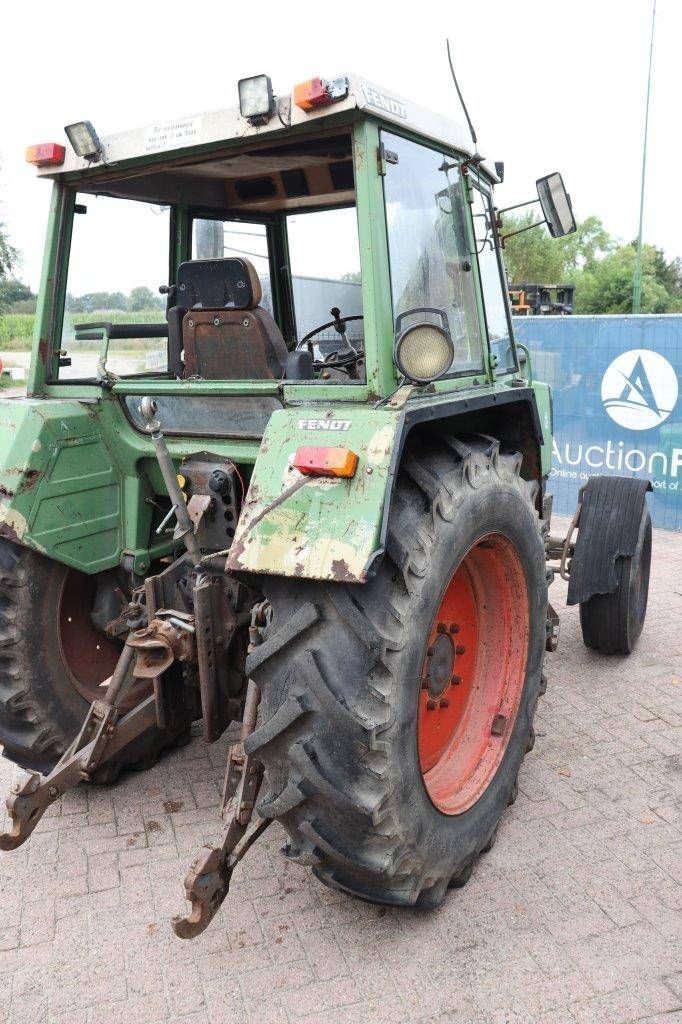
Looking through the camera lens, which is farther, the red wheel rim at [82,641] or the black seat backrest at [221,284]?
the red wheel rim at [82,641]

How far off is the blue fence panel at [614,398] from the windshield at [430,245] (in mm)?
4825

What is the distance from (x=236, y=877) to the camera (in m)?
2.97

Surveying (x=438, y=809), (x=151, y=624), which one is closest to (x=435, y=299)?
(x=151, y=624)

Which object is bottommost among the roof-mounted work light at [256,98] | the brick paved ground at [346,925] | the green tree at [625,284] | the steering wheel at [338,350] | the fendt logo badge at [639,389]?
the brick paved ground at [346,925]

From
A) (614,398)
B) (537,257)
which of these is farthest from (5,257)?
(537,257)

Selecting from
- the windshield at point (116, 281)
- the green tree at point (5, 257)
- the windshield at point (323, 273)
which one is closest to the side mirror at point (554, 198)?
the windshield at point (323, 273)

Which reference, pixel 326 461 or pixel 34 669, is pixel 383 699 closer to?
pixel 326 461

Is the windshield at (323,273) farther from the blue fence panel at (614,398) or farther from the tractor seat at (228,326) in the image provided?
the blue fence panel at (614,398)

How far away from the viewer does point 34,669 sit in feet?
10.3

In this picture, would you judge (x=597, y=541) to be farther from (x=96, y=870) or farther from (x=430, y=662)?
(x=96, y=870)

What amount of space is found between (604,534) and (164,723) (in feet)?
8.81

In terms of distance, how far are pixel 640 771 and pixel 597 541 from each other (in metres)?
1.39

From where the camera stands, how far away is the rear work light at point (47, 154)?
3102 millimetres

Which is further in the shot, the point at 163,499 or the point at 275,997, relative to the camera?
the point at 163,499
